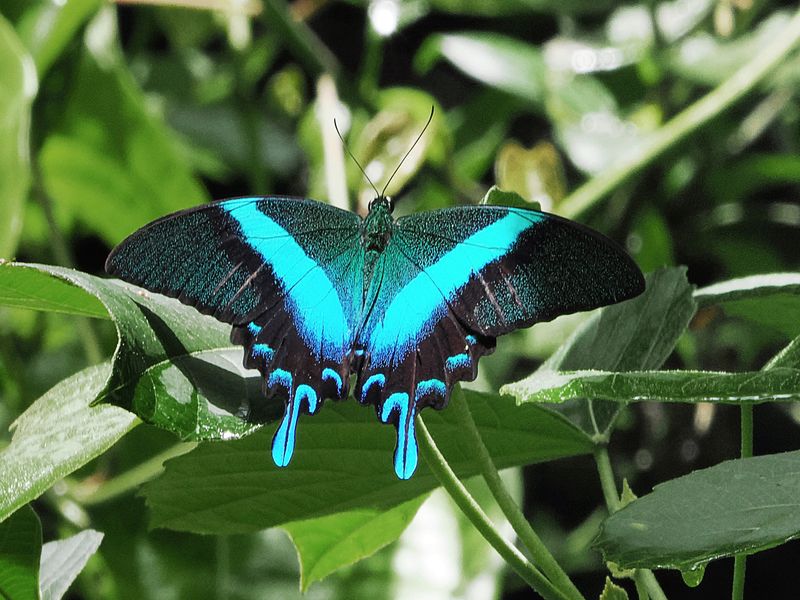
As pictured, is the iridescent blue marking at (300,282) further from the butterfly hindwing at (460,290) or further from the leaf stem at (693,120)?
the leaf stem at (693,120)

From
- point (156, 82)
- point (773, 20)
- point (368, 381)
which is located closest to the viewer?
point (368, 381)

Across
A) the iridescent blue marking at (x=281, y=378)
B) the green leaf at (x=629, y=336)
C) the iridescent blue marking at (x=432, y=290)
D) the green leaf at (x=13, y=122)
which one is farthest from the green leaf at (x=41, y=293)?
the green leaf at (x=13, y=122)

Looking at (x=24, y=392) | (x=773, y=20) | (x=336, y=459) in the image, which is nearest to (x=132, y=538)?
(x=24, y=392)

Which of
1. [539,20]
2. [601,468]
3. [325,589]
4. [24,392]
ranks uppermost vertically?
[539,20]

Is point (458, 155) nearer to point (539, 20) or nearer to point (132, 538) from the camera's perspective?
point (539, 20)

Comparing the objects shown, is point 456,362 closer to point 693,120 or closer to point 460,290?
point 460,290

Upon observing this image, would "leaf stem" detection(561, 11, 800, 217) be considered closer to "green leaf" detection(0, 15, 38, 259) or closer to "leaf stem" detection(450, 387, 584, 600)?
"green leaf" detection(0, 15, 38, 259)

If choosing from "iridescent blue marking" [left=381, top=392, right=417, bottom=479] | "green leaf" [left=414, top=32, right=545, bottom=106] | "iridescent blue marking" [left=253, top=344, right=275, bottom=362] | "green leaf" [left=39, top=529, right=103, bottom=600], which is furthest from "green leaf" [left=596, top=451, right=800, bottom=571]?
"green leaf" [left=414, top=32, right=545, bottom=106]

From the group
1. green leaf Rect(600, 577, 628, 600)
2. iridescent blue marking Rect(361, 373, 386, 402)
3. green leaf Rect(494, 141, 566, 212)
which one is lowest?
green leaf Rect(600, 577, 628, 600)
